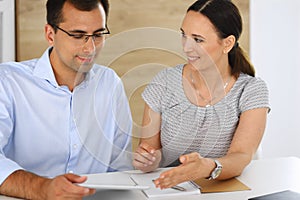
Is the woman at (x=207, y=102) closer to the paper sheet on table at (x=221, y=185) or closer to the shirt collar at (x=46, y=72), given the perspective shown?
the paper sheet on table at (x=221, y=185)

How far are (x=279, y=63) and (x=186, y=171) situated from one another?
2.05 metres

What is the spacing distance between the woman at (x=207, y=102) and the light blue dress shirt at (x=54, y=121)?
12 cm

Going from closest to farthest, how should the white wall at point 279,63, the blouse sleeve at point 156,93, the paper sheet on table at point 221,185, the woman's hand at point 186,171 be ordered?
1. the woman's hand at point 186,171
2. the paper sheet on table at point 221,185
3. the blouse sleeve at point 156,93
4. the white wall at point 279,63

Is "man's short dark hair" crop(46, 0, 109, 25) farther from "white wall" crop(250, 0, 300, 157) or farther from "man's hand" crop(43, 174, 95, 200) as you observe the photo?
"white wall" crop(250, 0, 300, 157)

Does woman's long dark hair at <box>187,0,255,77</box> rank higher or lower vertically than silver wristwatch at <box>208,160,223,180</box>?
higher

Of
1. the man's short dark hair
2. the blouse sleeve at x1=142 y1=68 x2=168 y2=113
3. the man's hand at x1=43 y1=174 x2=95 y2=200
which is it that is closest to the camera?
the man's hand at x1=43 y1=174 x2=95 y2=200

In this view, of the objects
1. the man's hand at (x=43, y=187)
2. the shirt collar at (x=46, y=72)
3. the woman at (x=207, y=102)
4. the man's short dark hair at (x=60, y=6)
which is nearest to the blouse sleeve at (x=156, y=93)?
the woman at (x=207, y=102)

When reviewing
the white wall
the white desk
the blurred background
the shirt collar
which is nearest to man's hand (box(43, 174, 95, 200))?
the white desk

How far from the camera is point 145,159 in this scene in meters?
1.73

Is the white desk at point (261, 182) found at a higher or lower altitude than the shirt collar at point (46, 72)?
lower

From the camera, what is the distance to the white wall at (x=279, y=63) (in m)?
3.37

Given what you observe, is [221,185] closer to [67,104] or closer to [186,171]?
[186,171]

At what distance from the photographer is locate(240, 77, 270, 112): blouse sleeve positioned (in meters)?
1.92

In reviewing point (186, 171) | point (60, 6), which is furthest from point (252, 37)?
point (186, 171)
